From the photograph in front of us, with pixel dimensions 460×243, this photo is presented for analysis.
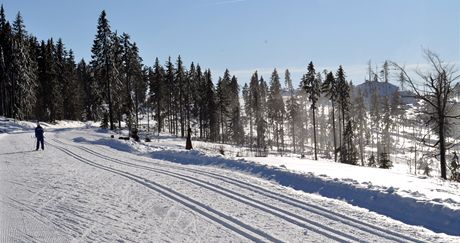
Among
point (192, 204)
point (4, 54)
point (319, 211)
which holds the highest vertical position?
point (4, 54)

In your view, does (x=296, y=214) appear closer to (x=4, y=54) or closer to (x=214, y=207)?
(x=214, y=207)

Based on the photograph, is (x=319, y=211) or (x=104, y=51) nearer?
(x=319, y=211)

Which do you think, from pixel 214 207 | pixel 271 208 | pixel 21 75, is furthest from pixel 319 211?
pixel 21 75

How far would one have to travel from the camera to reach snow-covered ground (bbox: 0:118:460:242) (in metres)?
7.41

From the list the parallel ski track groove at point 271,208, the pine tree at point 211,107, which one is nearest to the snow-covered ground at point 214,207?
the parallel ski track groove at point 271,208

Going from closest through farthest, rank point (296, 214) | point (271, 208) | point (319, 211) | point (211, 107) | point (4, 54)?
point (296, 214) → point (319, 211) → point (271, 208) → point (4, 54) → point (211, 107)

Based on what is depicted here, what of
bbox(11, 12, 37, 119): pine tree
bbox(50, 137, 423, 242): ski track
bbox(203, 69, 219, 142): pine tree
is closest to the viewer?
bbox(50, 137, 423, 242): ski track

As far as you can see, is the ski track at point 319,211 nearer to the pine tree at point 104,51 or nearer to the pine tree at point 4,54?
the pine tree at point 104,51

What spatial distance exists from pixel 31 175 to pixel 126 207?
685 centimetres

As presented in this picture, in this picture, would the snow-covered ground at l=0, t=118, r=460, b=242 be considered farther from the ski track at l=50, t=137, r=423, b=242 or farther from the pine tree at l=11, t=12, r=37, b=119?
the pine tree at l=11, t=12, r=37, b=119

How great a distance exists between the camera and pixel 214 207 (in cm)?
938

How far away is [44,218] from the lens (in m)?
8.45

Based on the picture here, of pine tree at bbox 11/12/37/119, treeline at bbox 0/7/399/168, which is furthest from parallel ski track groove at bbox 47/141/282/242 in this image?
pine tree at bbox 11/12/37/119

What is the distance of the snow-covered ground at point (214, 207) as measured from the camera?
7.41 metres
